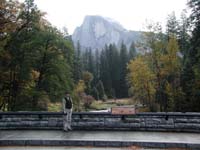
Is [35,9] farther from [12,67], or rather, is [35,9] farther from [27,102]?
[27,102]

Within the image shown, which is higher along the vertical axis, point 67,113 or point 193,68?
point 193,68

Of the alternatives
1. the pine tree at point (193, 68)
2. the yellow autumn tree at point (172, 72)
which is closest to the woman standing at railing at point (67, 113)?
the pine tree at point (193, 68)

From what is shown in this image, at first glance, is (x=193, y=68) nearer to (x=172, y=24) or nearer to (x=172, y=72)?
(x=172, y=72)

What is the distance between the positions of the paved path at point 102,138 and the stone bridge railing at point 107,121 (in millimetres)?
533

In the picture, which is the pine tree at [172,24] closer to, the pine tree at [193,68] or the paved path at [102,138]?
the pine tree at [193,68]

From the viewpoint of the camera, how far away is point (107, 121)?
1319cm

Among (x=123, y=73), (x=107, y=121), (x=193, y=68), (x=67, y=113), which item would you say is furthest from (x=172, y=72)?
(x=123, y=73)

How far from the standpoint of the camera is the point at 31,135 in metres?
12.1

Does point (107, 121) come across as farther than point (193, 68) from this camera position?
No

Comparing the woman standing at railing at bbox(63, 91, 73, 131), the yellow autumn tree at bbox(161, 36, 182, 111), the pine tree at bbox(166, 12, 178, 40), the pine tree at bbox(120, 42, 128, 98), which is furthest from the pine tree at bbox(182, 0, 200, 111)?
the pine tree at bbox(120, 42, 128, 98)

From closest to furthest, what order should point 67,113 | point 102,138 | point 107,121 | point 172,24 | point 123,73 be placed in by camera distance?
point 102,138
point 67,113
point 107,121
point 172,24
point 123,73

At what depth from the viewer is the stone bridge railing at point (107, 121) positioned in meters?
12.7

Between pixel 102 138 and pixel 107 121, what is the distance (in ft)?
6.31

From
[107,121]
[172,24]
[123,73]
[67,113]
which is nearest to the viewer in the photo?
[67,113]
